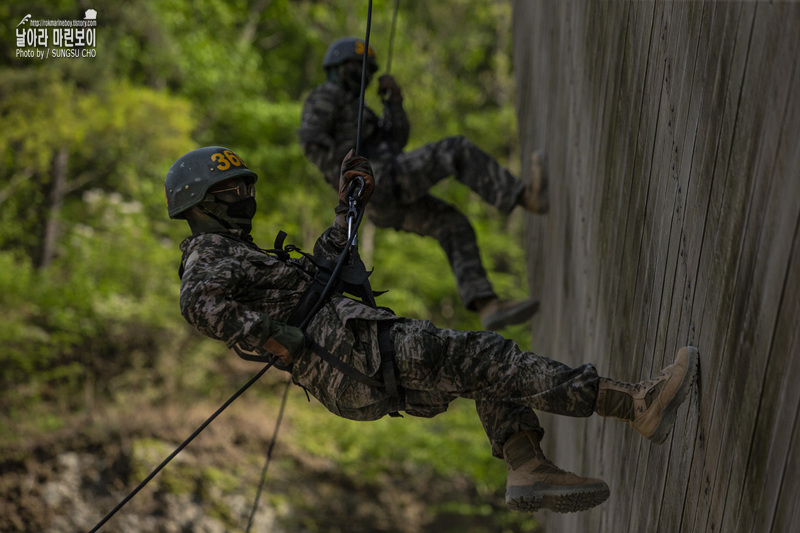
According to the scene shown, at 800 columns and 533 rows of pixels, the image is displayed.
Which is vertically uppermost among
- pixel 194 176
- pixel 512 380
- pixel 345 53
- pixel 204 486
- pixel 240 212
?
pixel 345 53

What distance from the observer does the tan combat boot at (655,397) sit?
304 cm

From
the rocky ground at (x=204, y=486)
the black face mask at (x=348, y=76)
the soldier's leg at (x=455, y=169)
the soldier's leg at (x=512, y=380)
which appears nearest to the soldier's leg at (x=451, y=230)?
the soldier's leg at (x=455, y=169)

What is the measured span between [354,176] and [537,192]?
8.49ft

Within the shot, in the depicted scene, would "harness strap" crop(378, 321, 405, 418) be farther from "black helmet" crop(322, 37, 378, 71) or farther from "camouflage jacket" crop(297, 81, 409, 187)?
"black helmet" crop(322, 37, 378, 71)

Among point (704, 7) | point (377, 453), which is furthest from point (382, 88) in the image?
point (377, 453)

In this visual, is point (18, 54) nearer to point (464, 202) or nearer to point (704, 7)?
point (464, 202)

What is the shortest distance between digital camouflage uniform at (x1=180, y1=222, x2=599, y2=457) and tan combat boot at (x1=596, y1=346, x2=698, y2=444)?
0.07m

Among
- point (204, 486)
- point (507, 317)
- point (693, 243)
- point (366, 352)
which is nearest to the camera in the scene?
point (693, 243)

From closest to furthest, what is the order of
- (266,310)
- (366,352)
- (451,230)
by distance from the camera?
(366,352), (266,310), (451,230)

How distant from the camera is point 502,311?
6.21m

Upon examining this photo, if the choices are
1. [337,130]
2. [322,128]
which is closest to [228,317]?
[322,128]

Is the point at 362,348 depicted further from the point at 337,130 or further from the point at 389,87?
the point at 389,87

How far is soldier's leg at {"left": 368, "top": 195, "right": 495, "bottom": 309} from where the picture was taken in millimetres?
6266

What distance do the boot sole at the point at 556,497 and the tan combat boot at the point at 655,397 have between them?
0.38 metres
